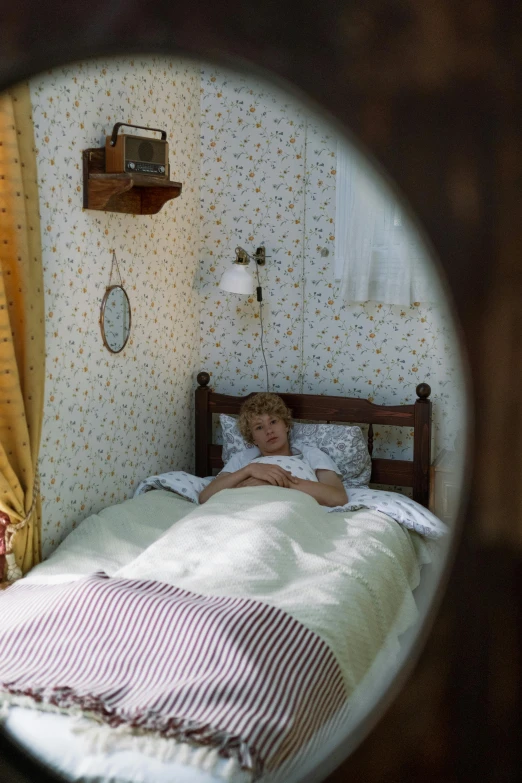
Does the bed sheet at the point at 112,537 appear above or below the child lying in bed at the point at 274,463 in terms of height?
below

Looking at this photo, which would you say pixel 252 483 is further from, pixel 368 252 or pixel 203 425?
pixel 368 252

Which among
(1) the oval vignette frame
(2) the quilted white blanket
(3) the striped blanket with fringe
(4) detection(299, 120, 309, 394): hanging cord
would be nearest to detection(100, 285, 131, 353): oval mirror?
(2) the quilted white blanket

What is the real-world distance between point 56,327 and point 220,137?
132 cm

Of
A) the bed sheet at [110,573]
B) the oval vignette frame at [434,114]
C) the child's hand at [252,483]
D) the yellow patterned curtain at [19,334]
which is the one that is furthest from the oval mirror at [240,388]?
the oval vignette frame at [434,114]

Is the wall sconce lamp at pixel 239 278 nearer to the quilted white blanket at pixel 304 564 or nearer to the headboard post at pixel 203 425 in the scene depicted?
the headboard post at pixel 203 425

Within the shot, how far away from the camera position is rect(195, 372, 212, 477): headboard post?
304cm

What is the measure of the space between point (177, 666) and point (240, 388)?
1843mm

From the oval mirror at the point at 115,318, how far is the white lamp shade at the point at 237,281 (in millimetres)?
420

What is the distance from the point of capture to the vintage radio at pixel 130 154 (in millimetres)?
2291

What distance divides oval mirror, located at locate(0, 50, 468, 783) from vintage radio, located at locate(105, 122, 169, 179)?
0.09 metres

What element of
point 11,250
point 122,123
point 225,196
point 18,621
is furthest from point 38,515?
point 225,196

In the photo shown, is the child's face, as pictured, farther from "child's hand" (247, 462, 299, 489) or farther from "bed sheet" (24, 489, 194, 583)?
"bed sheet" (24, 489, 194, 583)

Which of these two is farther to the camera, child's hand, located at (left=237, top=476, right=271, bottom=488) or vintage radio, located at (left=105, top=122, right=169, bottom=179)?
child's hand, located at (left=237, top=476, right=271, bottom=488)

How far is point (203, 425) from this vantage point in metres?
3.05
